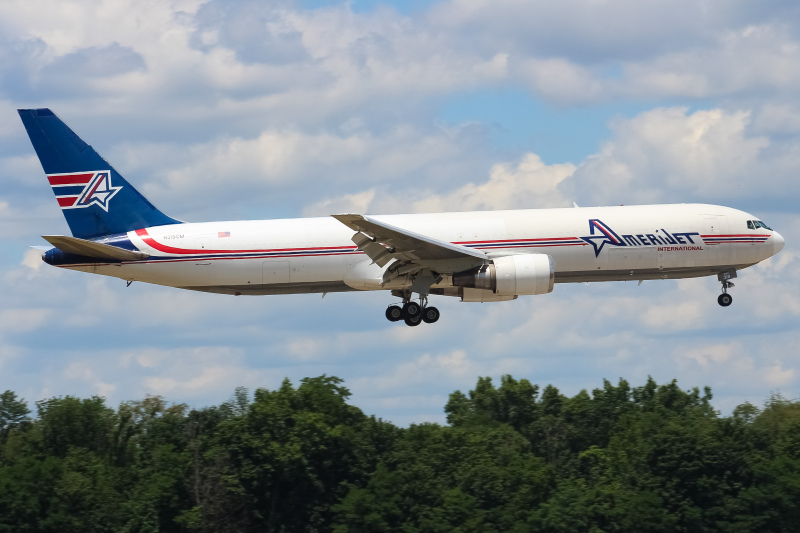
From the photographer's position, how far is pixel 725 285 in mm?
55844

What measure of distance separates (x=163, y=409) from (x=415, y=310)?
5245 centimetres

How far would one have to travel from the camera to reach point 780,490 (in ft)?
235

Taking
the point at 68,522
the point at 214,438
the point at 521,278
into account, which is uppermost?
the point at 521,278

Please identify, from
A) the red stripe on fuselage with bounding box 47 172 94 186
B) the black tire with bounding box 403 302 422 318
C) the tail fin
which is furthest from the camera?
the red stripe on fuselage with bounding box 47 172 94 186

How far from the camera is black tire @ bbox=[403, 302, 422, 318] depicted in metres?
54.6

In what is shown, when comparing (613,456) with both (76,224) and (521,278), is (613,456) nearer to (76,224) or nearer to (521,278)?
(521,278)

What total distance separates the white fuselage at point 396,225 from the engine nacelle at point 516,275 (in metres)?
1.23

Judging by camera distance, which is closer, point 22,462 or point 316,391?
point 22,462

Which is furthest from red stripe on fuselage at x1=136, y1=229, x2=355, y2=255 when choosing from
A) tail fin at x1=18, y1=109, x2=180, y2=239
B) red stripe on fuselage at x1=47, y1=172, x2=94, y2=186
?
red stripe on fuselage at x1=47, y1=172, x2=94, y2=186

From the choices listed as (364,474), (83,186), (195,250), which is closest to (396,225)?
(195,250)

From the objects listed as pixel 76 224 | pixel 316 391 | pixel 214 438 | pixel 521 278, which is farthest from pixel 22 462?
pixel 521 278

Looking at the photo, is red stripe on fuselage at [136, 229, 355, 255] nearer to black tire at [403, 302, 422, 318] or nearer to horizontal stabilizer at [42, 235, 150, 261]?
horizontal stabilizer at [42, 235, 150, 261]

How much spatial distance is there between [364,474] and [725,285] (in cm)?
3452

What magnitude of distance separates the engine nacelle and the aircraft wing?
71 cm
